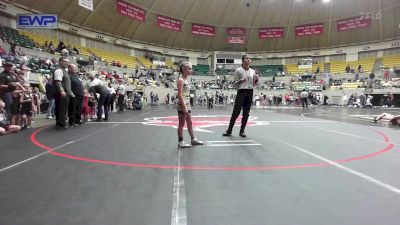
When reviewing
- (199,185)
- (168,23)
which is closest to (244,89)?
(199,185)

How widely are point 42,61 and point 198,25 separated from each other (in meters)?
24.0

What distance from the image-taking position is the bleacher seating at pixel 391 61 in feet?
114

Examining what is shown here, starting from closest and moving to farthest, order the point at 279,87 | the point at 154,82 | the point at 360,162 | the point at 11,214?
1. the point at 11,214
2. the point at 360,162
3. the point at 154,82
4. the point at 279,87

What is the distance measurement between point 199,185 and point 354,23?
37085 mm

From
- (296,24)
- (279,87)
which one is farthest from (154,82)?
(296,24)

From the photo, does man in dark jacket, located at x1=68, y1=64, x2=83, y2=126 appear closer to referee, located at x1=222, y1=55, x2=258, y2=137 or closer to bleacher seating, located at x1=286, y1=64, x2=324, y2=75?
referee, located at x1=222, y1=55, x2=258, y2=137

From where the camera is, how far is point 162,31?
39.6 m

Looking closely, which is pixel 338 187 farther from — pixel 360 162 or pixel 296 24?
pixel 296 24

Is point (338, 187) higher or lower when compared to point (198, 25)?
lower

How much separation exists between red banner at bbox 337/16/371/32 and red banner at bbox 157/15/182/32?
739 inches

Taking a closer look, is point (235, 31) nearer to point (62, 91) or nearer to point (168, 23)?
point (168, 23)

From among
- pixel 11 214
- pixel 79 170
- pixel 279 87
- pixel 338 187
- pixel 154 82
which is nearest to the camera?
pixel 11 214

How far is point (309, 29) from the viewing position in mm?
37375

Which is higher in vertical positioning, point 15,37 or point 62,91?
point 15,37
